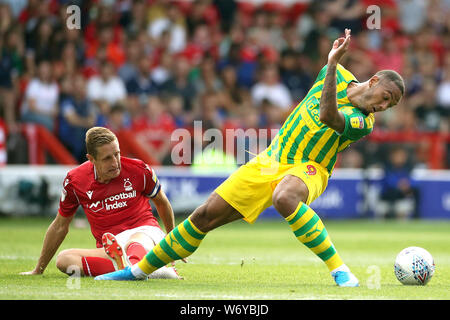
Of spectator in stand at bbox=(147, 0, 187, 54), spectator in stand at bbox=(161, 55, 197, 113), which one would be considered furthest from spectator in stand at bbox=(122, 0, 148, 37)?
spectator in stand at bbox=(161, 55, 197, 113)

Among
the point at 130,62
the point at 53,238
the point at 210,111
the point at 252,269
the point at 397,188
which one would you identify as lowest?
the point at 397,188

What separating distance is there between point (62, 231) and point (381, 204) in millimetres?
10366

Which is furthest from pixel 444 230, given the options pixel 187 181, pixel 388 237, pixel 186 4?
pixel 186 4

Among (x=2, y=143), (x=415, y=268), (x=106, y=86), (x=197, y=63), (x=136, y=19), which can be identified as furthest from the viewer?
(x=136, y=19)

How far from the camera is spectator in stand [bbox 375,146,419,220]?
16.4m

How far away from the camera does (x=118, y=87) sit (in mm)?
15969

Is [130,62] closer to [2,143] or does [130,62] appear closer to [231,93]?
[231,93]

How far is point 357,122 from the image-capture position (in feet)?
21.0

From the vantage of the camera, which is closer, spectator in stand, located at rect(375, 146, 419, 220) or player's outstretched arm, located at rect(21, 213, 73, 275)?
player's outstretched arm, located at rect(21, 213, 73, 275)

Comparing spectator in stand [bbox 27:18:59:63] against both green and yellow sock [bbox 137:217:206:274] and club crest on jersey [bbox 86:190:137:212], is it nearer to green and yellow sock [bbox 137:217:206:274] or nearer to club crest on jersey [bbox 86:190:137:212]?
club crest on jersey [bbox 86:190:137:212]

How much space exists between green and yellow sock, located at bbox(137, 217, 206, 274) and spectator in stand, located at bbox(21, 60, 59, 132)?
8806mm

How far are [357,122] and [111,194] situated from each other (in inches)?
86.5

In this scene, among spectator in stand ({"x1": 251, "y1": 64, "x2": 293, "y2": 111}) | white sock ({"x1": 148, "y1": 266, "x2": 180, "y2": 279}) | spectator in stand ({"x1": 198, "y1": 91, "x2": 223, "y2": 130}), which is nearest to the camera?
white sock ({"x1": 148, "y1": 266, "x2": 180, "y2": 279})

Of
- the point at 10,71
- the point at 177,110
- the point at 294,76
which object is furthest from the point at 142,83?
the point at 294,76
